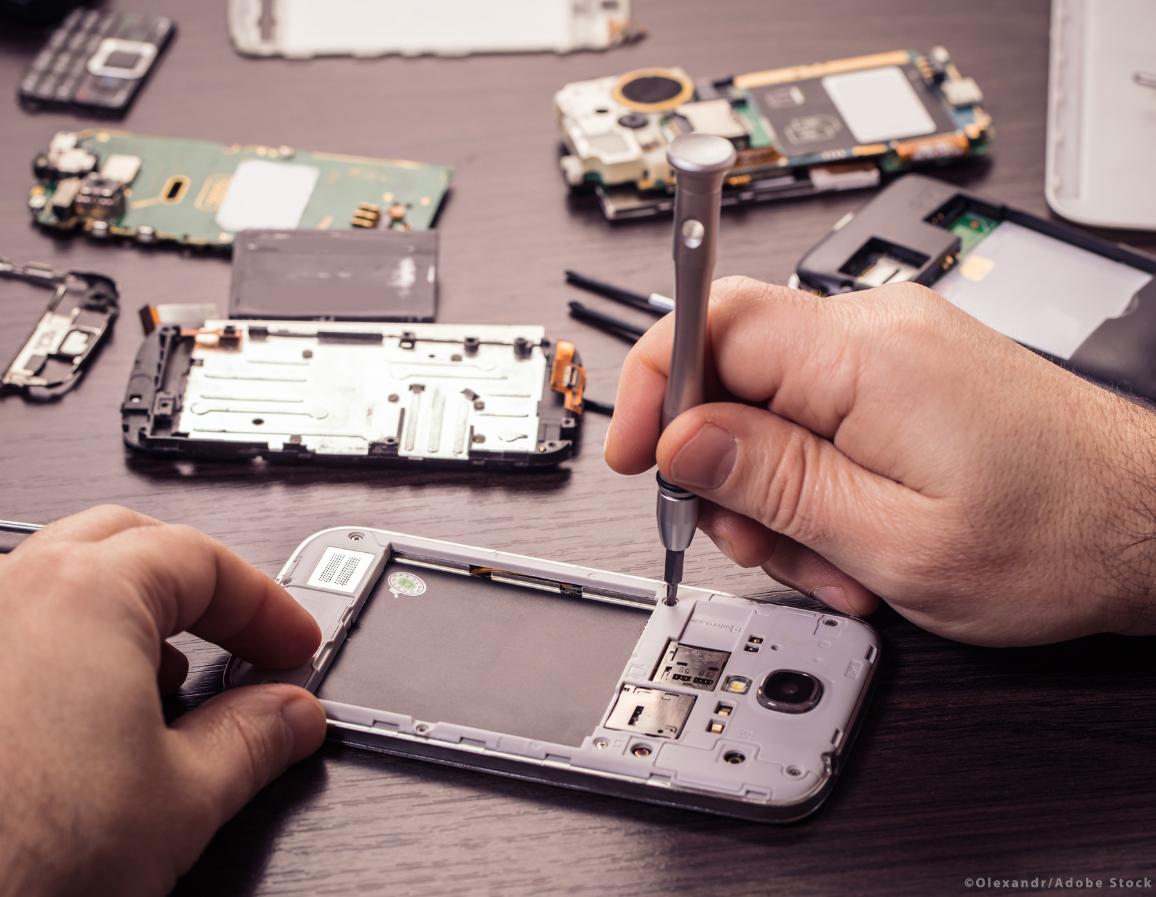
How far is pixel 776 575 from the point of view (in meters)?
1.62

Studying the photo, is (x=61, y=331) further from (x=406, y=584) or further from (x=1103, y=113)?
(x=1103, y=113)

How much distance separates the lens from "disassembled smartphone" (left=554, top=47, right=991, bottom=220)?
2180 millimetres

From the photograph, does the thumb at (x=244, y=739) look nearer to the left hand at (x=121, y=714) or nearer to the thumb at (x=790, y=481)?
the left hand at (x=121, y=714)

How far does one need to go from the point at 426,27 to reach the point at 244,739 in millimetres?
1640

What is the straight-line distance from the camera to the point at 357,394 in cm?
185

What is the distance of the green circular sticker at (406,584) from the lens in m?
1.60

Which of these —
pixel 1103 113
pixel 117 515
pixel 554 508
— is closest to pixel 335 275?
pixel 554 508

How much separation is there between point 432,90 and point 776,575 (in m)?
1.30

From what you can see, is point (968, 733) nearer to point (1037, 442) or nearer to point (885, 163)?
point (1037, 442)

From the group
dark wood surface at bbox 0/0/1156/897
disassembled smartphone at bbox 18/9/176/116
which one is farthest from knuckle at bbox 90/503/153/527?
disassembled smartphone at bbox 18/9/176/116

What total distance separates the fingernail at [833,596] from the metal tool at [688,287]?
0.57ft

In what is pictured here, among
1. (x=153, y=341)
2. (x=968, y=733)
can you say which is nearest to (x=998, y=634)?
(x=968, y=733)

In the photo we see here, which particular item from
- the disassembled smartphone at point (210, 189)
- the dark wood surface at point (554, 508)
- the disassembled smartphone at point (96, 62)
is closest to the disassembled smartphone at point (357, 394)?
the dark wood surface at point (554, 508)

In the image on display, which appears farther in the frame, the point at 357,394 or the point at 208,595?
the point at 357,394
